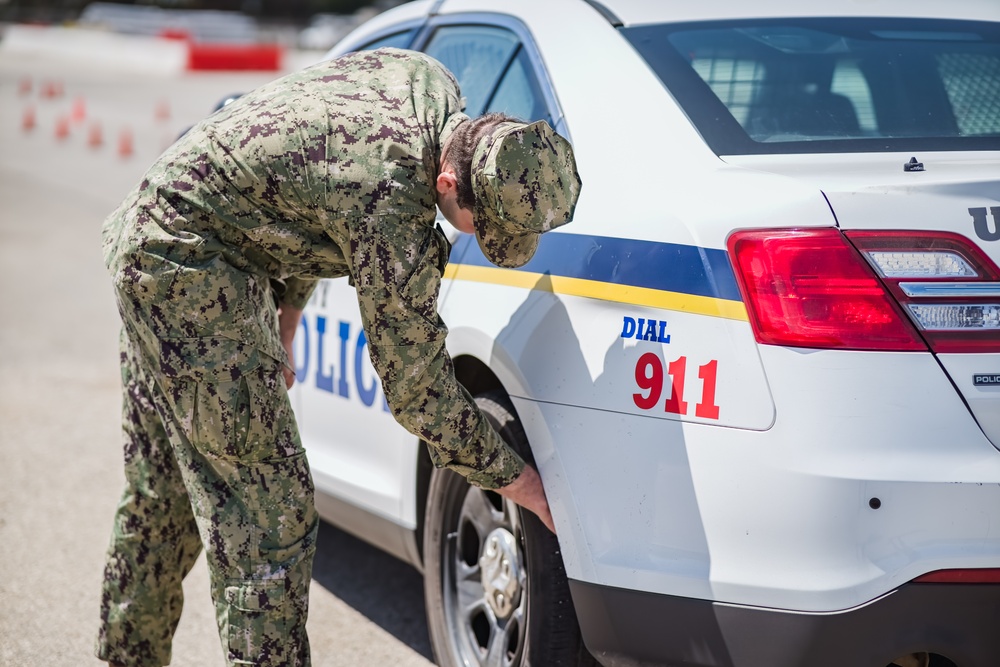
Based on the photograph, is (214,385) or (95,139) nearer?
(214,385)

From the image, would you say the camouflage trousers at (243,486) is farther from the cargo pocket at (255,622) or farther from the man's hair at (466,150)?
the man's hair at (466,150)

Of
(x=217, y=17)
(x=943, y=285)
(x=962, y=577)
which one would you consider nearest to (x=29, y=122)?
(x=943, y=285)

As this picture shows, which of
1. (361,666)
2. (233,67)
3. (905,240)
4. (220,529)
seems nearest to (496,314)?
(220,529)

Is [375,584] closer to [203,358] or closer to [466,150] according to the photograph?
[203,358]

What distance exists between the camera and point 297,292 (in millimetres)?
2990

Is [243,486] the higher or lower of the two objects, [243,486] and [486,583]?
the higher

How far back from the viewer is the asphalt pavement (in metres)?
3.59

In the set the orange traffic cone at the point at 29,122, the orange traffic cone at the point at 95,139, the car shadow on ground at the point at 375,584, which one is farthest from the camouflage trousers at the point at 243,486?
the orange traffic cone at the point at 29,122

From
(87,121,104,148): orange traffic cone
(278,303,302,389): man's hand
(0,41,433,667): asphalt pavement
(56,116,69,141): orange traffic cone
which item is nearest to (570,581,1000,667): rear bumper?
(278,303,302,389): man's hand

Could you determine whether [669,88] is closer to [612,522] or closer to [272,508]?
[612,522]

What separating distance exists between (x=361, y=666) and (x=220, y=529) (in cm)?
102

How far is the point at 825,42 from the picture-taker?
2.99m

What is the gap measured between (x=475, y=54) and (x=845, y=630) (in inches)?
75.8

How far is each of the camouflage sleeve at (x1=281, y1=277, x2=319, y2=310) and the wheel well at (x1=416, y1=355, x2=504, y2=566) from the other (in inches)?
16.2
